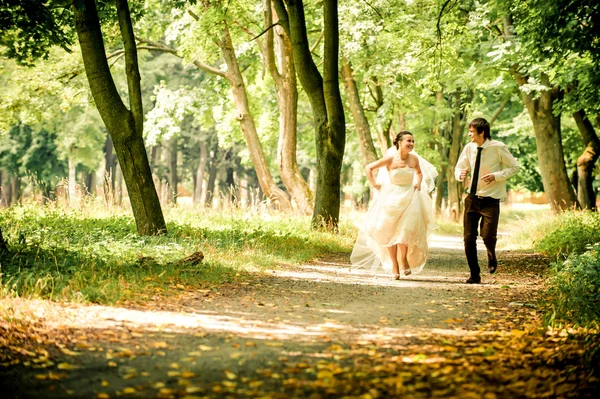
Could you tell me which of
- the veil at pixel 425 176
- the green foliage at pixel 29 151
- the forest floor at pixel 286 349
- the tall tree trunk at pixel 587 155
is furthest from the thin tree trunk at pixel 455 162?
the green foliage at pixel 29 151

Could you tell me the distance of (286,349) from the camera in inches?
217

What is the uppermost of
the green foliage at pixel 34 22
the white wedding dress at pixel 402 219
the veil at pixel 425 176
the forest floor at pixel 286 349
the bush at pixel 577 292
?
the green foliage at pixel 34 22

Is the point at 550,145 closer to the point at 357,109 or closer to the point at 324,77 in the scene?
the point at 324,77

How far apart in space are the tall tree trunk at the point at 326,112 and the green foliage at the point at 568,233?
4974mm

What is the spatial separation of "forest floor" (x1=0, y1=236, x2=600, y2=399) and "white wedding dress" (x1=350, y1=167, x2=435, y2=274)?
262cm

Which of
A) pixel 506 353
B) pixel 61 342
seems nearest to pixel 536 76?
pixel 506 353

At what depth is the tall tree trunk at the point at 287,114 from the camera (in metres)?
21.5

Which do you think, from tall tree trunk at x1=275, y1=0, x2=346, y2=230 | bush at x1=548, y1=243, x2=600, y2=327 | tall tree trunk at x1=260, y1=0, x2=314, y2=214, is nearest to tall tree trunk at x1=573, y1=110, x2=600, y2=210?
tall tree trunk at x1=260, y1=0, x2=314, y2=214

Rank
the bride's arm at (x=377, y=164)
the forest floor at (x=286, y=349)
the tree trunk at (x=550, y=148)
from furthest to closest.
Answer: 1. the tree trunk at (x=550, y=148)
2. the bride's arm at (x=377, y=164)
3. the forest floor at (x=286, y=349)

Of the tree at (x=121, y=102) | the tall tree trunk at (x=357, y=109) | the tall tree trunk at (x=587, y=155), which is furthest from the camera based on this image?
the tall tree trunk at (x=357, y=109)

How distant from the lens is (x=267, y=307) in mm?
7594

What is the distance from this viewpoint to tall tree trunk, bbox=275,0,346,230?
16531 mm

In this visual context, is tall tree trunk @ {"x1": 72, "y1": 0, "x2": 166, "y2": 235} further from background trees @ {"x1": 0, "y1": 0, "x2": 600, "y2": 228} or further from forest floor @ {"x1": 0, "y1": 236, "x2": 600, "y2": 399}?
forest floor @ {"x1": 0, "y1": 236, "x2": 600, "y2": 399}

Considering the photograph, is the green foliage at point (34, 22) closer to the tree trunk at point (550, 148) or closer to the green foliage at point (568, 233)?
the green foliage at point (568, 233)
